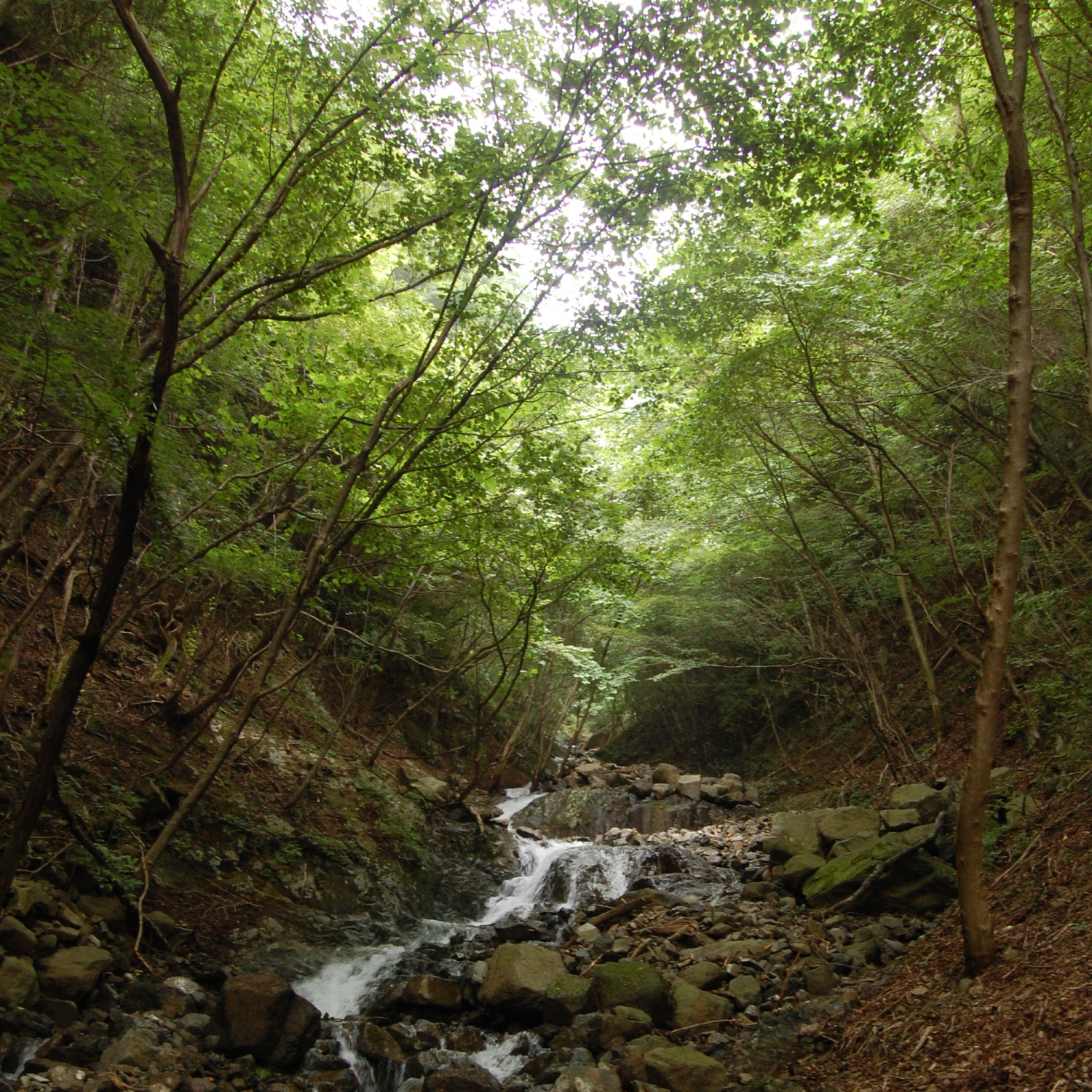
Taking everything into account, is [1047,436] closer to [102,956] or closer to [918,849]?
[918,849]

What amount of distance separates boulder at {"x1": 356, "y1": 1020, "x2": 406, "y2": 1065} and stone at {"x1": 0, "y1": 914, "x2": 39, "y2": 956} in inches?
100

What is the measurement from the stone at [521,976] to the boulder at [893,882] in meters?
3.22

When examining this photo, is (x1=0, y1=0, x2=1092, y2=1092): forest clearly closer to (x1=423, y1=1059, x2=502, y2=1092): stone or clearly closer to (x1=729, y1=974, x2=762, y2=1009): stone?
(x1=423, y1=1059, x2=502, y2=1092): stone

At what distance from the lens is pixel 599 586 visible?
10.7 meters

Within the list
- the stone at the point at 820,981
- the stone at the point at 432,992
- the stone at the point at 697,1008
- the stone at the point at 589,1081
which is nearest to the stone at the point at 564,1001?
the stone at the point at 697,1008

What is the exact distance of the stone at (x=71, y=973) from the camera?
4.79m

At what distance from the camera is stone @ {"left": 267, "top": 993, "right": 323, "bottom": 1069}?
5.19 metres

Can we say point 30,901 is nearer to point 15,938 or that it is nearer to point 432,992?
point 15,938

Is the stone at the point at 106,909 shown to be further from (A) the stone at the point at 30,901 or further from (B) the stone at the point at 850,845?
(B) the stone at the point at 850,845

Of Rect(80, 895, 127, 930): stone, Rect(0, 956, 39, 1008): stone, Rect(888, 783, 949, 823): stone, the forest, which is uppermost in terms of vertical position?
the forest

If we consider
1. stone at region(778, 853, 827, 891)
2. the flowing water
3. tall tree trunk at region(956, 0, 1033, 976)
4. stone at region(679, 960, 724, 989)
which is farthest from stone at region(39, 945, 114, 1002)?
stone at region(778, 853, 827, 891)

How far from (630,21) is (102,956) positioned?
28.5 ft

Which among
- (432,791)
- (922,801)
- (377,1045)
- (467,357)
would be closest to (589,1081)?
(377,1045)

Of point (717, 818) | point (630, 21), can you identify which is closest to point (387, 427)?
point (630, 21)
